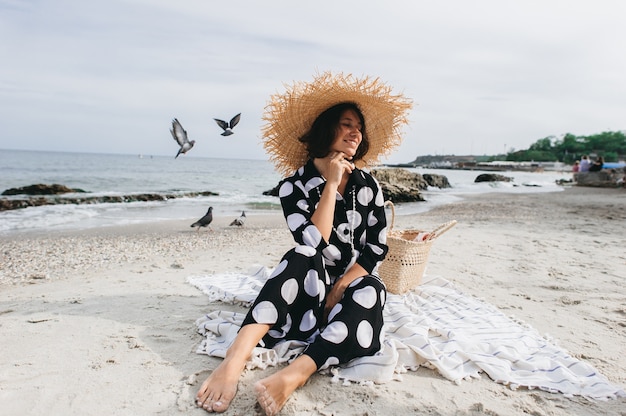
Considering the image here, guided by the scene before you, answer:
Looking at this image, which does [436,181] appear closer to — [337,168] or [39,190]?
[39,190]

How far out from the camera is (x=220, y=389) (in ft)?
6.98

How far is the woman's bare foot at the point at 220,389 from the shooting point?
6.74 ft

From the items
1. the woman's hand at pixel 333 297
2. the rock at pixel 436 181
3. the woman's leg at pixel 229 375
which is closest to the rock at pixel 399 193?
the rock at pixel 436 181

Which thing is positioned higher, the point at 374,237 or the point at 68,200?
the point at 374,237

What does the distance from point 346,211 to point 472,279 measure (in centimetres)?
242

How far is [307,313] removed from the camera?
8.71 feet

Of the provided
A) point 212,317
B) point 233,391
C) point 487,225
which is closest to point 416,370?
point 233,391

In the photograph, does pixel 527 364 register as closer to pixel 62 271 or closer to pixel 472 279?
pixel 472 279

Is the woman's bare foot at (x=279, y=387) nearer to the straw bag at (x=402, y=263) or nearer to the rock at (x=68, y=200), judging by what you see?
Result: the straw bag at (x=402, y=263)

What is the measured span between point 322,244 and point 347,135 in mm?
878

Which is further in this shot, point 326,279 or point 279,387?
point 326,279

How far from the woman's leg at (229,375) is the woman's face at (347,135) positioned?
1407mm

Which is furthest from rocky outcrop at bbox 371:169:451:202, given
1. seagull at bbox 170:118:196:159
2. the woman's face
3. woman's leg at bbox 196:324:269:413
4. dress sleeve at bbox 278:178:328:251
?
woman's leg at bbox 196:324:269:413

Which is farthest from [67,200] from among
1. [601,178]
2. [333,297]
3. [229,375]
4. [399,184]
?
[601,178]
